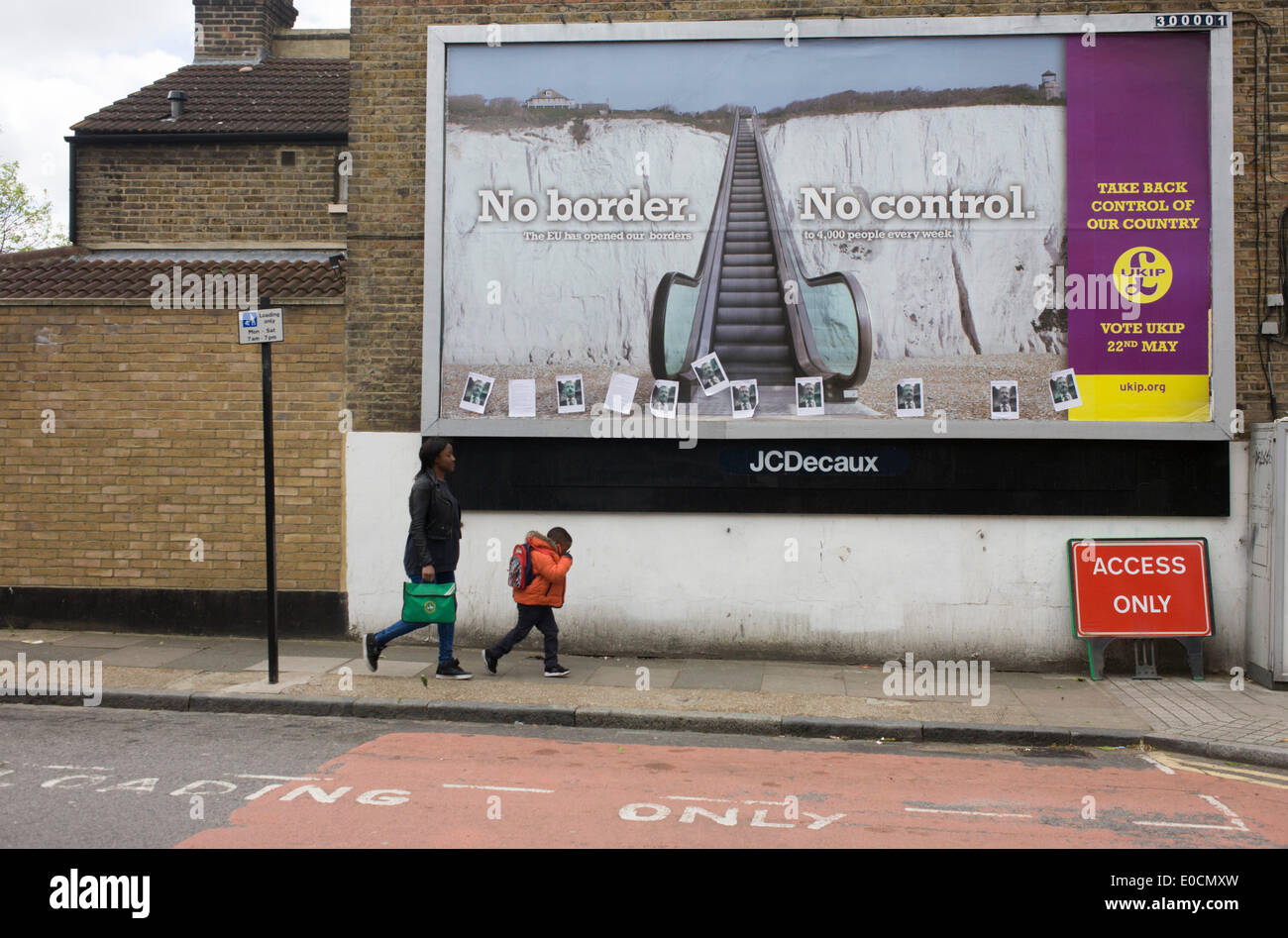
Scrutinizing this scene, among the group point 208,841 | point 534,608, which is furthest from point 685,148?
point 208,841

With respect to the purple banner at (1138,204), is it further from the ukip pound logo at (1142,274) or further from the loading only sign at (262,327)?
the loading only sign at (262,327)

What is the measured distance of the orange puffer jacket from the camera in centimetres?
861

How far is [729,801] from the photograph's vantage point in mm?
5805

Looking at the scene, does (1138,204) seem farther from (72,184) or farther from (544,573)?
(72,184)

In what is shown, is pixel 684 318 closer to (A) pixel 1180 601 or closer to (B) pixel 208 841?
(A) pixel 1180 601

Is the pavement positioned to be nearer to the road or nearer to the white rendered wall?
the road

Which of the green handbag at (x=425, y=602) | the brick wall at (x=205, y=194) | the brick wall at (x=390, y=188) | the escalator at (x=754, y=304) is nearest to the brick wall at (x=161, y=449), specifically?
the brick wall at (x=390, y=188)

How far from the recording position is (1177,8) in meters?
9.62

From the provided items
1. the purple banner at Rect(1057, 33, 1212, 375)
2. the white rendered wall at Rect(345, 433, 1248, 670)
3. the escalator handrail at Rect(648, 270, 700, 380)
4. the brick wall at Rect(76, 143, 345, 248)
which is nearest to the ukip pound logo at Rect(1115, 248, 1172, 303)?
the purple banner at Rect(1057, 33, 1212, 375)

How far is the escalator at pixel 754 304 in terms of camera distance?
32.2 ft

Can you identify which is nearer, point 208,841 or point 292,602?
point 208,841

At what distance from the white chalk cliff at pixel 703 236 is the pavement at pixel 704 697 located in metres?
2.99

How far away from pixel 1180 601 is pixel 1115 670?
0.84 metres

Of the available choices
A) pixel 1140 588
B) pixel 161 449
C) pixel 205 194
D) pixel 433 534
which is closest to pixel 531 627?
pixel 433 534
